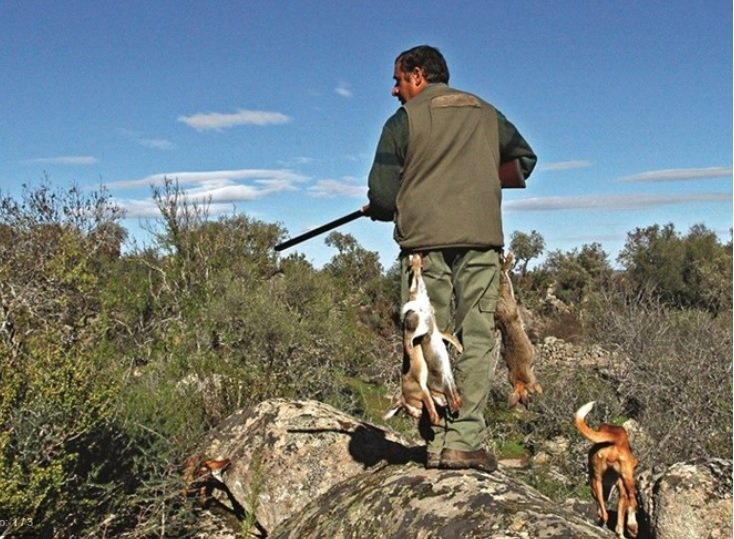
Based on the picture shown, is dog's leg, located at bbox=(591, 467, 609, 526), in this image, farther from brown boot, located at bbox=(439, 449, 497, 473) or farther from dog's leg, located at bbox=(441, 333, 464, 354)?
dog's leg, located at bbox=(441, 333, 464, 354)

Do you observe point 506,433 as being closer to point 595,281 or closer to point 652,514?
point 652,514

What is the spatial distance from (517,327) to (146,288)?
13017mm

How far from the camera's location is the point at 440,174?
Result: 14.3 ft

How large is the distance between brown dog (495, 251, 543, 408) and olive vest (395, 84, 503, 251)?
1.24ft

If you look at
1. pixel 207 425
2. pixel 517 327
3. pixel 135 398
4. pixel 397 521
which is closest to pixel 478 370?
pixel 517 327

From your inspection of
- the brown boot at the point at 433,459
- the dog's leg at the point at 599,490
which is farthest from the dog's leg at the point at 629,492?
the brown boot at the point at 433,459

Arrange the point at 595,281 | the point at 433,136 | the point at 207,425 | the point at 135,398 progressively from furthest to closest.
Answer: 1. the point at 595,281
2. the point at 207,425
3. the point at 135,398
4. the point at 433,136

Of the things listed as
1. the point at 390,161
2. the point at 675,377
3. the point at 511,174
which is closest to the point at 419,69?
the point at 390,161

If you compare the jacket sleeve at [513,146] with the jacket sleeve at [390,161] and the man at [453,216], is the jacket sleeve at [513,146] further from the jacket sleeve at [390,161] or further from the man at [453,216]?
the jacket sleeve at [390,161]

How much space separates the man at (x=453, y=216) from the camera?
433 cm

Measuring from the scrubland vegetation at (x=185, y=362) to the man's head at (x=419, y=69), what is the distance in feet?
8.52

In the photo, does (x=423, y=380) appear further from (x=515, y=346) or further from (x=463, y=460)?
(x=515, y=346)

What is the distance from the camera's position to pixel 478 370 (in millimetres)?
4379

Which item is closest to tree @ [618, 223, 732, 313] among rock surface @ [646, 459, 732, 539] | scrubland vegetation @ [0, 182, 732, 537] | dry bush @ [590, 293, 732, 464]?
scrubland vegetation @ [0, 182, 732, 537]
